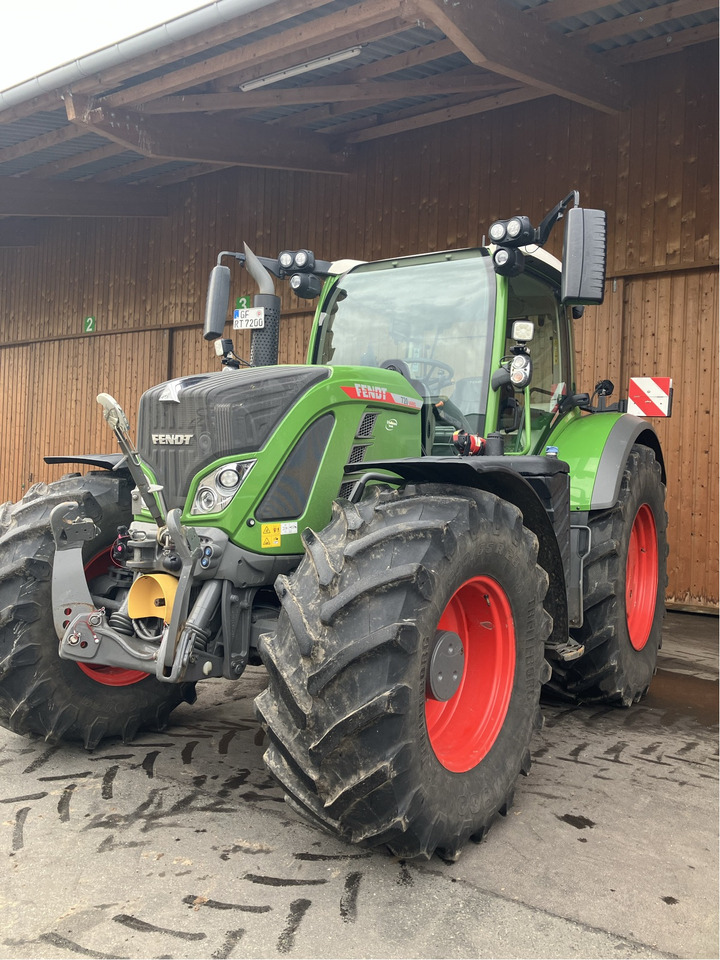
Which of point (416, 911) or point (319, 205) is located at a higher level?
point (319, 205)

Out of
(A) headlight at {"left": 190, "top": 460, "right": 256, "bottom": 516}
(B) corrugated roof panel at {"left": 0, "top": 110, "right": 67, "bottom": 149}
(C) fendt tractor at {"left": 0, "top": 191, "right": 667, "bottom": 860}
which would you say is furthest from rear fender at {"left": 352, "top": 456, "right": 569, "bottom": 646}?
(B) corrugated roof panel at {"left": 0, "top": 110, "right": 67, "bottom": 149}

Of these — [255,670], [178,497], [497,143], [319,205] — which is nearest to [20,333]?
[319,205]

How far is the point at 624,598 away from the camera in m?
4.56

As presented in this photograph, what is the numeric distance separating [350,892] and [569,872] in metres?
0.75

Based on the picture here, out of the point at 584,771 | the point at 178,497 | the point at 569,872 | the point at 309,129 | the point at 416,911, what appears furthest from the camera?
the point at 309,129

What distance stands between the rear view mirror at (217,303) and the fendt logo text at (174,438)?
1.06 metres

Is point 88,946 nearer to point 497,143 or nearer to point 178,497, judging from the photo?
point 178,497

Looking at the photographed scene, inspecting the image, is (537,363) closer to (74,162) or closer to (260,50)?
(260,50)

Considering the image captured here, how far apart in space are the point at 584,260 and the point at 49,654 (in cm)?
279

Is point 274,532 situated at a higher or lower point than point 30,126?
lower

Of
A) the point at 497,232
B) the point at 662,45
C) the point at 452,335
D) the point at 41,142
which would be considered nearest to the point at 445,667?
the point at 452,335

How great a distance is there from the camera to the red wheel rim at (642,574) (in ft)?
17.1

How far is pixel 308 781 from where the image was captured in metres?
2.62

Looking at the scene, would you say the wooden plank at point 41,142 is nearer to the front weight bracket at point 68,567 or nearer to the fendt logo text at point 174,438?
the fendt logo text at point 174,438
